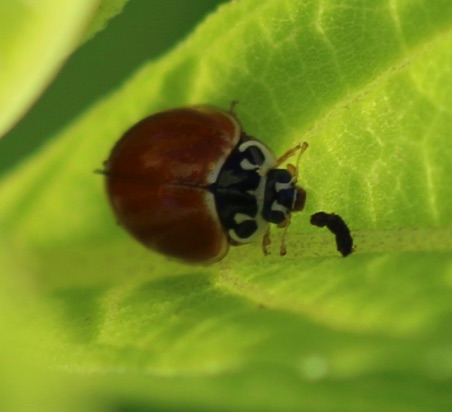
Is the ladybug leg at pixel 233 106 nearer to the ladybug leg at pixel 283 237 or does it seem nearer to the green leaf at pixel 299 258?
the green leaf at pixel 299 258

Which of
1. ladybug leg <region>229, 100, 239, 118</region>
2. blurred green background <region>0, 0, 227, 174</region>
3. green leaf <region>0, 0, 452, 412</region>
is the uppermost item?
blurred green background <region>0, 0, 227, 174</region>

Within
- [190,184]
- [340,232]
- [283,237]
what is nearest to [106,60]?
[190,184]

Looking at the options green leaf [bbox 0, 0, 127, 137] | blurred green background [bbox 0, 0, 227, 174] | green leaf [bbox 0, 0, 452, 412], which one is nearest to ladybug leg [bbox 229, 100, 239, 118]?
green leaf [bbox 0, 0, 452, 412]

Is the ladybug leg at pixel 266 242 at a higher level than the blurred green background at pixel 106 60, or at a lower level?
lower

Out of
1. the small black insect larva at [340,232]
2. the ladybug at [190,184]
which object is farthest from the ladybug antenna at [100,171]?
the small black insect larva at [340,232]

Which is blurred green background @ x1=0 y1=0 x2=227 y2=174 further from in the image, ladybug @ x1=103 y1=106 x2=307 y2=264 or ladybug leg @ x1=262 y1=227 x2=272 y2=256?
ladybug leg @ x1=262 y1=227 x2=272 y2=256

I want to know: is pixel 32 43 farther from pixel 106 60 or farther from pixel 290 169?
pixel 106 60

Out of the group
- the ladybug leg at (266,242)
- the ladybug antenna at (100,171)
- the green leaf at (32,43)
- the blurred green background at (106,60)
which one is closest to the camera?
the green leaf at (32,43)
